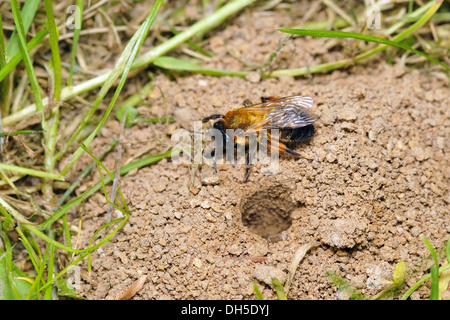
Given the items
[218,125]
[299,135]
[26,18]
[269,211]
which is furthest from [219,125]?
[26,18]

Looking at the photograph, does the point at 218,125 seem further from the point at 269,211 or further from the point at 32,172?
the point at 32,172

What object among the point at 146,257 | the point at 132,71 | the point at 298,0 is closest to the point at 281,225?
the point at 146,257

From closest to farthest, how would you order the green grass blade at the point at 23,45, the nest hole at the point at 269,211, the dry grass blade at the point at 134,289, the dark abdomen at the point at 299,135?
the dry grass blade at the point at 134,289, the green grass blade at the point at 23,45, the dark abdomen at the point at 299,135, the nest hole at the point at 269,211

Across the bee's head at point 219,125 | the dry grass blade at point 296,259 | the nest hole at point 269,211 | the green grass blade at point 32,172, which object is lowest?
the dry grass blade at point 296,259

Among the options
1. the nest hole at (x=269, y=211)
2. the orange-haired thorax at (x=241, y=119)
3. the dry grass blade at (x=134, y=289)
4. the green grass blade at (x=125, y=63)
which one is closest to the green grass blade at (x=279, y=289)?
the nest hole at (x=269, y=211)

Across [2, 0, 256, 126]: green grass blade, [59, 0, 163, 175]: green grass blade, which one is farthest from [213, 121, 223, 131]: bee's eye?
[2, 0, 256, 126]: green grass blade

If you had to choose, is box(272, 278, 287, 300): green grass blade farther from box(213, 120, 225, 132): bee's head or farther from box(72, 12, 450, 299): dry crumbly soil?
box(213, 120, 225, 132): bee's head

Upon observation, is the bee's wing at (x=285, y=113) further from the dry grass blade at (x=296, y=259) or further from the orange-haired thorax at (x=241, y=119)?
the dry grass blade at (x=296, y=259)
